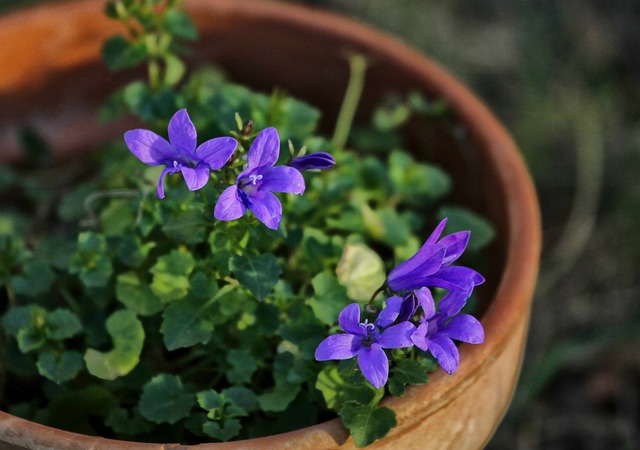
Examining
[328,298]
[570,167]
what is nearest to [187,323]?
[328,298]

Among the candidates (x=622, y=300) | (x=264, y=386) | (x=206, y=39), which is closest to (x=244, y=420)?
(x=264, y=386)

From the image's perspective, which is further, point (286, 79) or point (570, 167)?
point (570, 167)

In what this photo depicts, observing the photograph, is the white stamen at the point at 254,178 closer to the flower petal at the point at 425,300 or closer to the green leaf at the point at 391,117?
the flower petal at the point at 425,300

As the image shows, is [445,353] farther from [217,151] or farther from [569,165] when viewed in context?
[569,165]

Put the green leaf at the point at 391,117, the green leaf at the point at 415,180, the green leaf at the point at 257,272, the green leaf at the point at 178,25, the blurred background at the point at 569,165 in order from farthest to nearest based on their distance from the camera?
the blurred background at the point at 569,165 < the green leaf at the point at 391,117 < the green leaf at the point at 415,180 < the green leaf at the point at 178,25 < the green leaf at the point at 257,272

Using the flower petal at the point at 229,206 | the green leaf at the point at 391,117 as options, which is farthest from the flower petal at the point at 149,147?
the green leaf at the point at 391,117

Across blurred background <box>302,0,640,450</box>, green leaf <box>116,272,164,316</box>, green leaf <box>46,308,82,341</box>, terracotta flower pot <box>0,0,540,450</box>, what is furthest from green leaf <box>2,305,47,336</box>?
blurred background <box>302,0,640,450</box>
